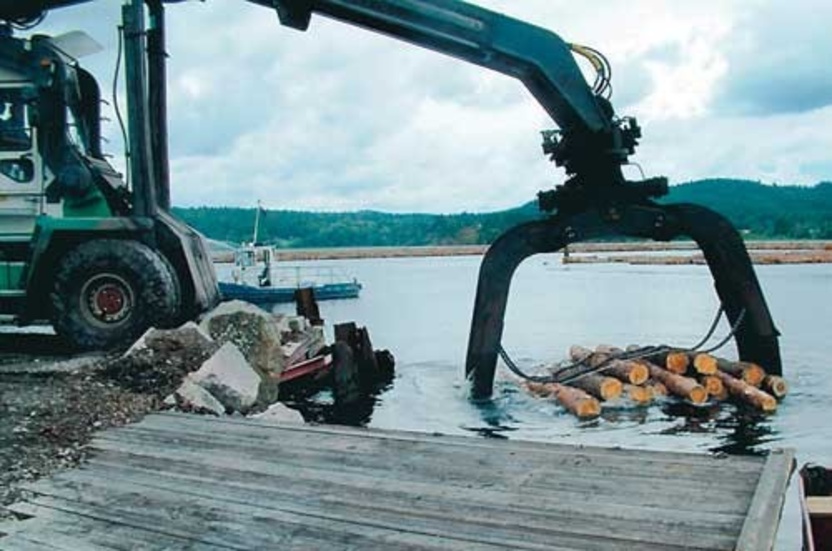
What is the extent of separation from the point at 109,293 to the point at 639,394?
8.32m

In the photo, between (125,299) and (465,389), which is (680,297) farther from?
(125,299)

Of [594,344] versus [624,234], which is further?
[594,344]

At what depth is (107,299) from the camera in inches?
444

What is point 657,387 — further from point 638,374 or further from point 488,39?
point 488,39

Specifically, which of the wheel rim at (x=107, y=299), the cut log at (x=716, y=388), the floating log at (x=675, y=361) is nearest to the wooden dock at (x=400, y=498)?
the wheel rim at (x=107, y=299)

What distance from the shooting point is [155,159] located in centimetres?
1261

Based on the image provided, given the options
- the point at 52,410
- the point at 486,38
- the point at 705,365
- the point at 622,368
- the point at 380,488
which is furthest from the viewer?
the point at 622,368

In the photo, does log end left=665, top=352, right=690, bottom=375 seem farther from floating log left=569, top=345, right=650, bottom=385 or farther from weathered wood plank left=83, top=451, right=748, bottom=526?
weathered wood plank left=83, top=451, right=748, bottom=526

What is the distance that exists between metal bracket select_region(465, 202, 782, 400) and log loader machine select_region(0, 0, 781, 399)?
0.8 inches

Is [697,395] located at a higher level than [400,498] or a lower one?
lower

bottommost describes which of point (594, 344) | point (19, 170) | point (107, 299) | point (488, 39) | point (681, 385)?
point (594, 344)

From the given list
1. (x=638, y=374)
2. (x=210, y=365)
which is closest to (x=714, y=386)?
(x=638, y=374)

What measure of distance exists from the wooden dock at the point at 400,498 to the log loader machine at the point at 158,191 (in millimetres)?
5189

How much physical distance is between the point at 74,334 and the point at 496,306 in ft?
20.4
